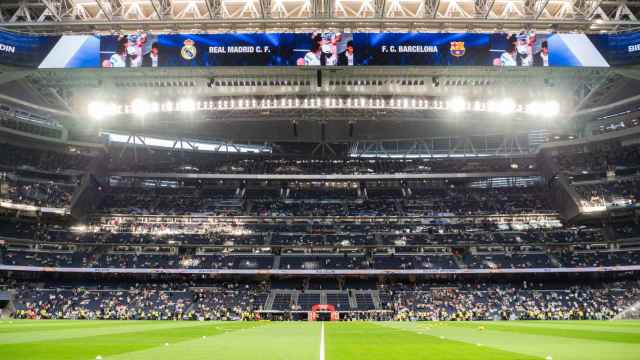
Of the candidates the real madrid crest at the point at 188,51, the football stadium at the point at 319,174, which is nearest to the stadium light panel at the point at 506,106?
the football stadium at the point at 319,174

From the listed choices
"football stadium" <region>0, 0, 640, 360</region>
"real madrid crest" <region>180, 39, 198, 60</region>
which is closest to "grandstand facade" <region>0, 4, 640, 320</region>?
"real madrid crest" <region>180, 39, 198, 60</region>

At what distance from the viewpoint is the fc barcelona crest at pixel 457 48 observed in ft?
85.3

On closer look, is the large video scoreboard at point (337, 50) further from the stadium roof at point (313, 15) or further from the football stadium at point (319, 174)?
the stadium roof at point (313, 15)

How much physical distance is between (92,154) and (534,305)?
55.0 meters

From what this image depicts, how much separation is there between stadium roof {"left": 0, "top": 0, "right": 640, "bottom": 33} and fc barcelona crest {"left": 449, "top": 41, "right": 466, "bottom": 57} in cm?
484

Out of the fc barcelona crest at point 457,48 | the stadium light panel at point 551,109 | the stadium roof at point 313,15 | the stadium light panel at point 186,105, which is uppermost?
the fc barcelona crest at point 457,48

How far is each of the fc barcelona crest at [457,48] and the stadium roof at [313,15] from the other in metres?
4.84

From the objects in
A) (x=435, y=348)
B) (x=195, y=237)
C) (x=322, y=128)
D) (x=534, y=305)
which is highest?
(x=322, y=128)

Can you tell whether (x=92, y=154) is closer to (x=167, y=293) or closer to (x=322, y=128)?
(x=167, y=293)

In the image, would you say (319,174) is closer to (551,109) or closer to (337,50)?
(551,109)

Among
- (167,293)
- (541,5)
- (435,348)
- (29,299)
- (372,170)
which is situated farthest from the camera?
(372,170)

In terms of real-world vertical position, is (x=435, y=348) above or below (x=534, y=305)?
above

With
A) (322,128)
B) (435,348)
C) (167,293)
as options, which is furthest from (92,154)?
(435,348)

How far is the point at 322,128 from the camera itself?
49.1m
